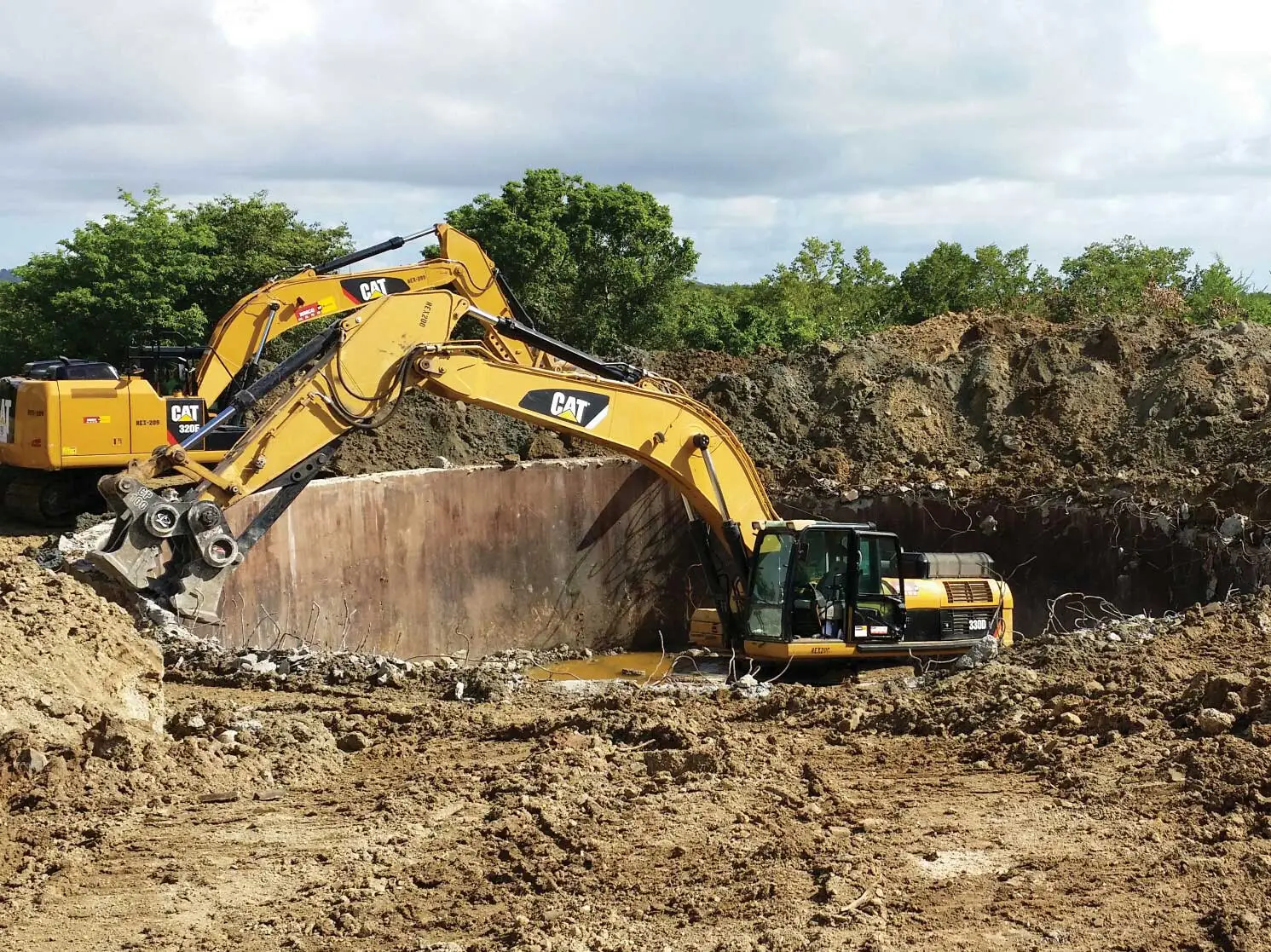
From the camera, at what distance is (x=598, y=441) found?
1348cm

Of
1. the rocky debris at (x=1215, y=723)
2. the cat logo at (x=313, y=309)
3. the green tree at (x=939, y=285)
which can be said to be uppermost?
the green tree at (x=939, y=285)

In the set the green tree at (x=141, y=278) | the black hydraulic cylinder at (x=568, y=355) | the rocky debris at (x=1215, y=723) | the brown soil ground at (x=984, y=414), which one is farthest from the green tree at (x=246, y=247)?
the rocky debris at (x=1215, y=723)

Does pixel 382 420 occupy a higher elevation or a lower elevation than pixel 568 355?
lower

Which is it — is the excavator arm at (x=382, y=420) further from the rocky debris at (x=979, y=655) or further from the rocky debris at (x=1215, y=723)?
the rocky debris at (x=1215, y=723)

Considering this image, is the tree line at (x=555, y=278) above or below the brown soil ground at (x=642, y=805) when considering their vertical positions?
above

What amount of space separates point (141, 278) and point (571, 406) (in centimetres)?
2058

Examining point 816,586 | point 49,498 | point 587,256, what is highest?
point 587,256

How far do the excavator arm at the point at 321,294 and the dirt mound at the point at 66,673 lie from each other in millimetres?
7095

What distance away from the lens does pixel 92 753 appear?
7.82 meters

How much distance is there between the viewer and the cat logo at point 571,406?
1301cm

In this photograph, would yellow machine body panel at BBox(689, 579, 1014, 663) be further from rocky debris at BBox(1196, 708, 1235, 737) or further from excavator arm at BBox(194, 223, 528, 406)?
excavator arm at BBox(194, 223, 528, 406)

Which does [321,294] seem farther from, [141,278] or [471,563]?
[141,278]

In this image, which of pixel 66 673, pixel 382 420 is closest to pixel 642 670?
pixel 382 420

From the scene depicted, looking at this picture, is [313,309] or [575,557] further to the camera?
[575,557]
